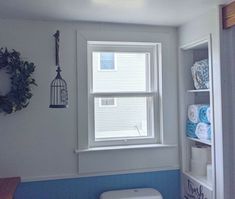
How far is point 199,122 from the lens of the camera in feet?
8.39

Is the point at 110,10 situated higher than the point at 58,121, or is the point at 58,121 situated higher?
the point at 110,10

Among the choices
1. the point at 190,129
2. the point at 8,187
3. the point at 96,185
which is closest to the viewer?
the point at 8,187

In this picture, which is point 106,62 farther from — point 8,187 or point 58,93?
point 8,187

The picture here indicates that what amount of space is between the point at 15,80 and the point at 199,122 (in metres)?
1.65

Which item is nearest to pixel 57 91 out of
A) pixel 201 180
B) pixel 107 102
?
pixel 107 102

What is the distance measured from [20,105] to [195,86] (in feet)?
5.25

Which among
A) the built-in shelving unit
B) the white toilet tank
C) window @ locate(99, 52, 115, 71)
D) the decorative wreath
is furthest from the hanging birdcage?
the built-in shelving unit

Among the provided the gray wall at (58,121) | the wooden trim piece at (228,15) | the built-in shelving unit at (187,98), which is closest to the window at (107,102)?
the gray wall at (58,121)

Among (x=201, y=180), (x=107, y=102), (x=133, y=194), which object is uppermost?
(x=107, y=102)

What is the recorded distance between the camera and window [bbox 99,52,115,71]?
2.73 m

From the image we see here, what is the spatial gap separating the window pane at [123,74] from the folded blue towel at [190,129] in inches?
21.0

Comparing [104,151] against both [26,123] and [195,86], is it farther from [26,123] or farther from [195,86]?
[195,86]

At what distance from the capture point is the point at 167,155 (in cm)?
277

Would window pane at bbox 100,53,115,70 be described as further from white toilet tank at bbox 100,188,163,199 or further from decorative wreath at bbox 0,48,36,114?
white toilet tank at bbox 100,188,163,199
